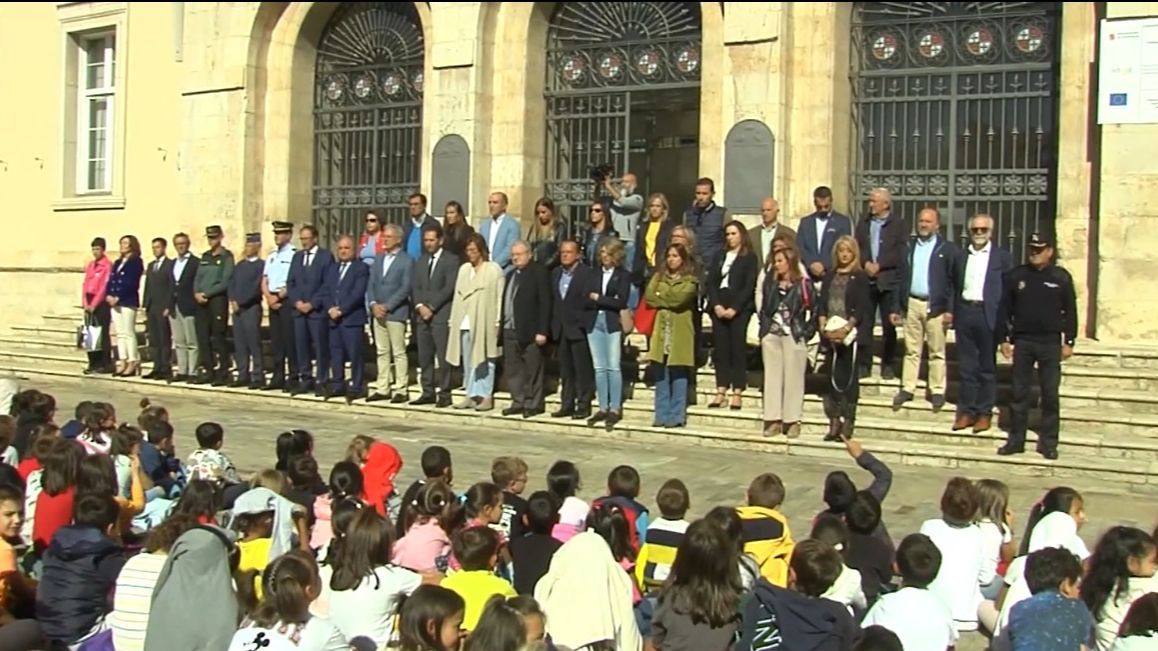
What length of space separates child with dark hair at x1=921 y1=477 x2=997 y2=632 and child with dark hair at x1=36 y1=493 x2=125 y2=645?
12.6 feet

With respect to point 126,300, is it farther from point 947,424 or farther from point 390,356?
point 947,424

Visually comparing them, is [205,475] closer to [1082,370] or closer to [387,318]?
[387,318]

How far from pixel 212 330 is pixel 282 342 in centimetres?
121

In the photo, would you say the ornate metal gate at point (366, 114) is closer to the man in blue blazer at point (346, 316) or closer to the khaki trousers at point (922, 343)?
the man in blue blazer at point (346, 316)

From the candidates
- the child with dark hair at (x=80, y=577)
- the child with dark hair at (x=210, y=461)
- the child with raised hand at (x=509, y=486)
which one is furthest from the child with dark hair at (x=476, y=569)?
the child with dark hair at (x=210, y=461)

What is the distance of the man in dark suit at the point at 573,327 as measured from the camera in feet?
40.8

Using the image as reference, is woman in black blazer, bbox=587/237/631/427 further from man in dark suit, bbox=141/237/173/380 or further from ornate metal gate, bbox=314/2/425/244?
man in dark suit, bbox=141/237/173/380

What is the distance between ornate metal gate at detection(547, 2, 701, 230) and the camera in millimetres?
15977

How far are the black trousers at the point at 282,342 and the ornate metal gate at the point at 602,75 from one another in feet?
12.5

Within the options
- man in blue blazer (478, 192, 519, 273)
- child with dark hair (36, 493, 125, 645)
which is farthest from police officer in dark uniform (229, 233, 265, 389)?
child with dark hair (36, 493, 125, 645)

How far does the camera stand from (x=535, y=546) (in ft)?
20.9

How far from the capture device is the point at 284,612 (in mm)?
5188

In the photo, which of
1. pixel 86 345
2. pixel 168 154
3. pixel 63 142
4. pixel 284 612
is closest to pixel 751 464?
pixel 284 612

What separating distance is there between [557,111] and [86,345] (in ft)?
21.3
